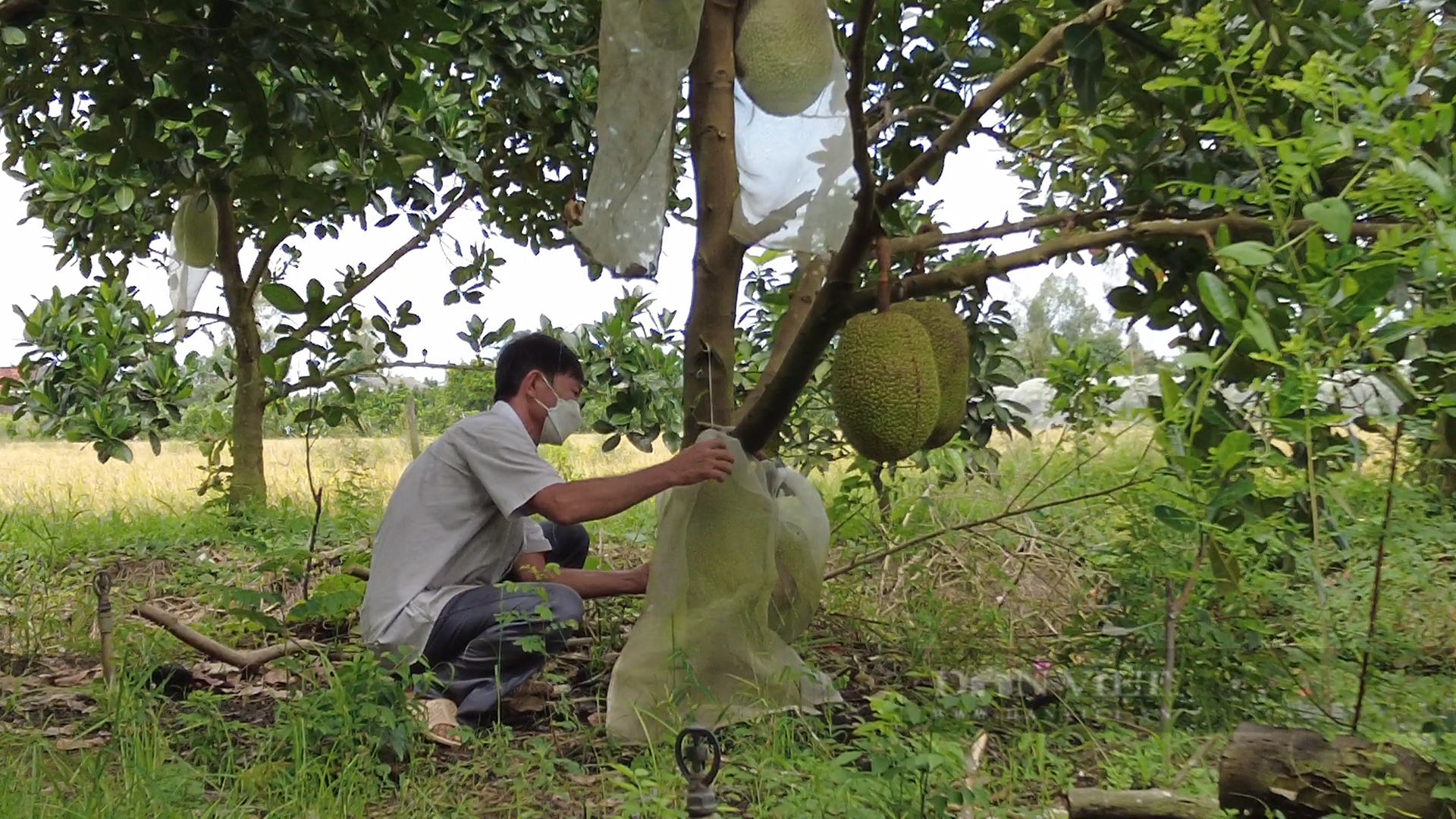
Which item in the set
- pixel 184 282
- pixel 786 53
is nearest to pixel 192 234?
pixel 184 282

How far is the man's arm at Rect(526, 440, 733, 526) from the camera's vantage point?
1.97m

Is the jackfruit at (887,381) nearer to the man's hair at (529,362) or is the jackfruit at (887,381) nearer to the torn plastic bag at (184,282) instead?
the man's hair at (529,362)

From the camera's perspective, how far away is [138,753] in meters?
1.66

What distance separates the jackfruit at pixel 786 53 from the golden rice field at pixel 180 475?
2.14m

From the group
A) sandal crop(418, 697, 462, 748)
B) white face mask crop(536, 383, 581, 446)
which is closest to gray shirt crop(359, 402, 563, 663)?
white face mask crop(536, 383, 581, 446)

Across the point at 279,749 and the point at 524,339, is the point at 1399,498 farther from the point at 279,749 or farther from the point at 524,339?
the point at 279,749

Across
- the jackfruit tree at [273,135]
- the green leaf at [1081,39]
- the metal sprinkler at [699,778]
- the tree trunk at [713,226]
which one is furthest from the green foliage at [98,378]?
the green leaf at [1081,39]

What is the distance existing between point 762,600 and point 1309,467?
3.26 feet

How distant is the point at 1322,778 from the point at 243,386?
371cm

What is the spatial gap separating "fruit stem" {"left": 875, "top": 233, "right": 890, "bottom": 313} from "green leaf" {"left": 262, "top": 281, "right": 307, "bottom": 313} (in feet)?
3.53

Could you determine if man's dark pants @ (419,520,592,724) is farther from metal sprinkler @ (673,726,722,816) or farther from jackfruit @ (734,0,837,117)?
jackfruit @ (734,0,837,117)

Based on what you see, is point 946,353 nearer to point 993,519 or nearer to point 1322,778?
point 993,519

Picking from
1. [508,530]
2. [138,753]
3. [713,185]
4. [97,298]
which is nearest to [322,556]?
[508,530]

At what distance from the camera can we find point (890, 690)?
68.9 inches
